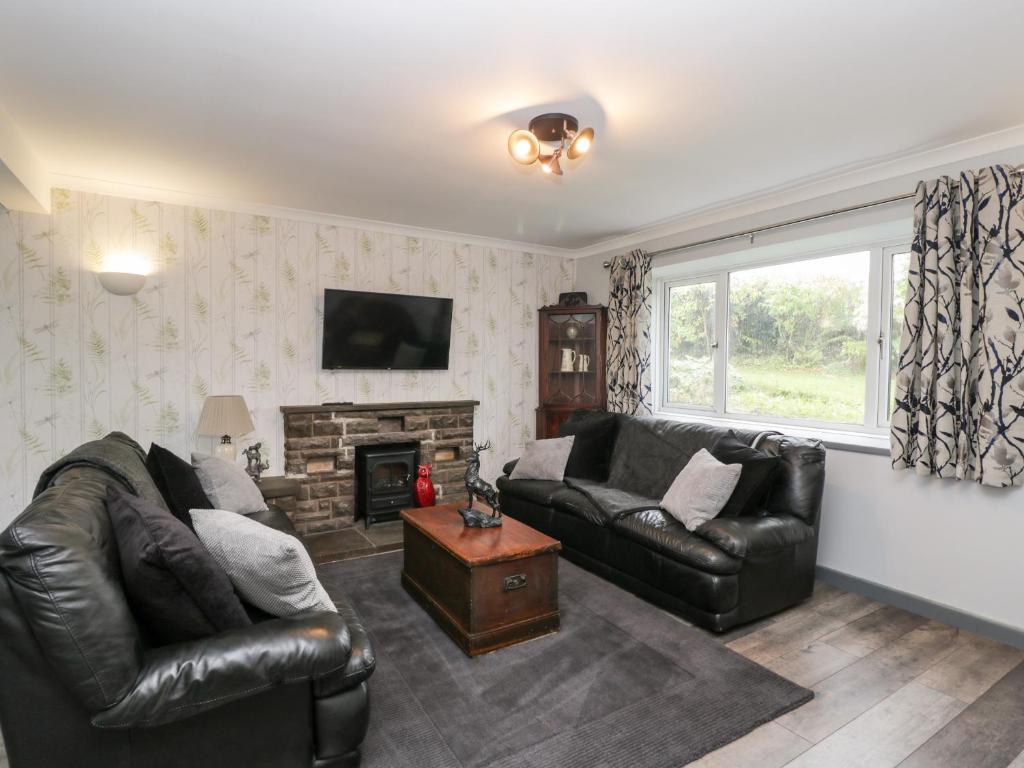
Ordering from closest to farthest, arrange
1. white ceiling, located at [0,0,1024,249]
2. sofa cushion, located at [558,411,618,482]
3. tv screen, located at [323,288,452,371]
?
white ceiling, located at [0,0,1024,249] → sofa cushion, located at [558,411,618,482] → tv screen, located at [323,288,452,371]

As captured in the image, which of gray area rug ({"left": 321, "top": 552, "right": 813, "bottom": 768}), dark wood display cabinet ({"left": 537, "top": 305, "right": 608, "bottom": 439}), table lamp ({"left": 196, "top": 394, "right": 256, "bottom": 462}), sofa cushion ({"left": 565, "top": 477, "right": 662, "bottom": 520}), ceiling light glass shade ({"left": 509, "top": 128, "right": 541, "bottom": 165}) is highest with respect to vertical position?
ceiling light glass shade ({"left": 509, "top": 128, "right": 541, "bottom": 165})

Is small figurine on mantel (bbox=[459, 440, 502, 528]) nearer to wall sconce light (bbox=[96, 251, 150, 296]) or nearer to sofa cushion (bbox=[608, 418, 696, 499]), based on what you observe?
sofa cushion (bbox=[608, 418, 696, 499])

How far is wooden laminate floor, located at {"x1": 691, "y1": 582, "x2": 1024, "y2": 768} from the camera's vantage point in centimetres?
191

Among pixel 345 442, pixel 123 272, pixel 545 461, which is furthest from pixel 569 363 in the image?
pixel 123 272

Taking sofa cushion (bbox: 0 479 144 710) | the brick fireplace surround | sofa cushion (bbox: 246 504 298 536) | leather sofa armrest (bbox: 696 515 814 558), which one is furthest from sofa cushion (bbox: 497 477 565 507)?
sofa cushion (bbox: 0 479 144 710)

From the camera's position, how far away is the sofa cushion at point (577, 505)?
11.3 ft

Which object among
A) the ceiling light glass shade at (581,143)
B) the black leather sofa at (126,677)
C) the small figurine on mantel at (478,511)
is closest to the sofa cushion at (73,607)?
the black leather sofa at (126,677)

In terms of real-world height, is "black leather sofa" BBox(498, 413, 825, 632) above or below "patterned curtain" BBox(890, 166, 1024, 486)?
below

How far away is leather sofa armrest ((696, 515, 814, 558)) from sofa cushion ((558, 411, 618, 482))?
4.64ft

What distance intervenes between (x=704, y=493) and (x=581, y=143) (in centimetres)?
193

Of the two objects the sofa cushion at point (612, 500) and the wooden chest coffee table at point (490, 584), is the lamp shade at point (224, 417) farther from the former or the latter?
the sofa cushion at point (612, 500)

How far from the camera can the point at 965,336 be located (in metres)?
2.76

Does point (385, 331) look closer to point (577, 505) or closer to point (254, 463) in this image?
point (254, 463)

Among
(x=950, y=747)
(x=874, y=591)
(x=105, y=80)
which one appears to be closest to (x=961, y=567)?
(x=874, y=591)
